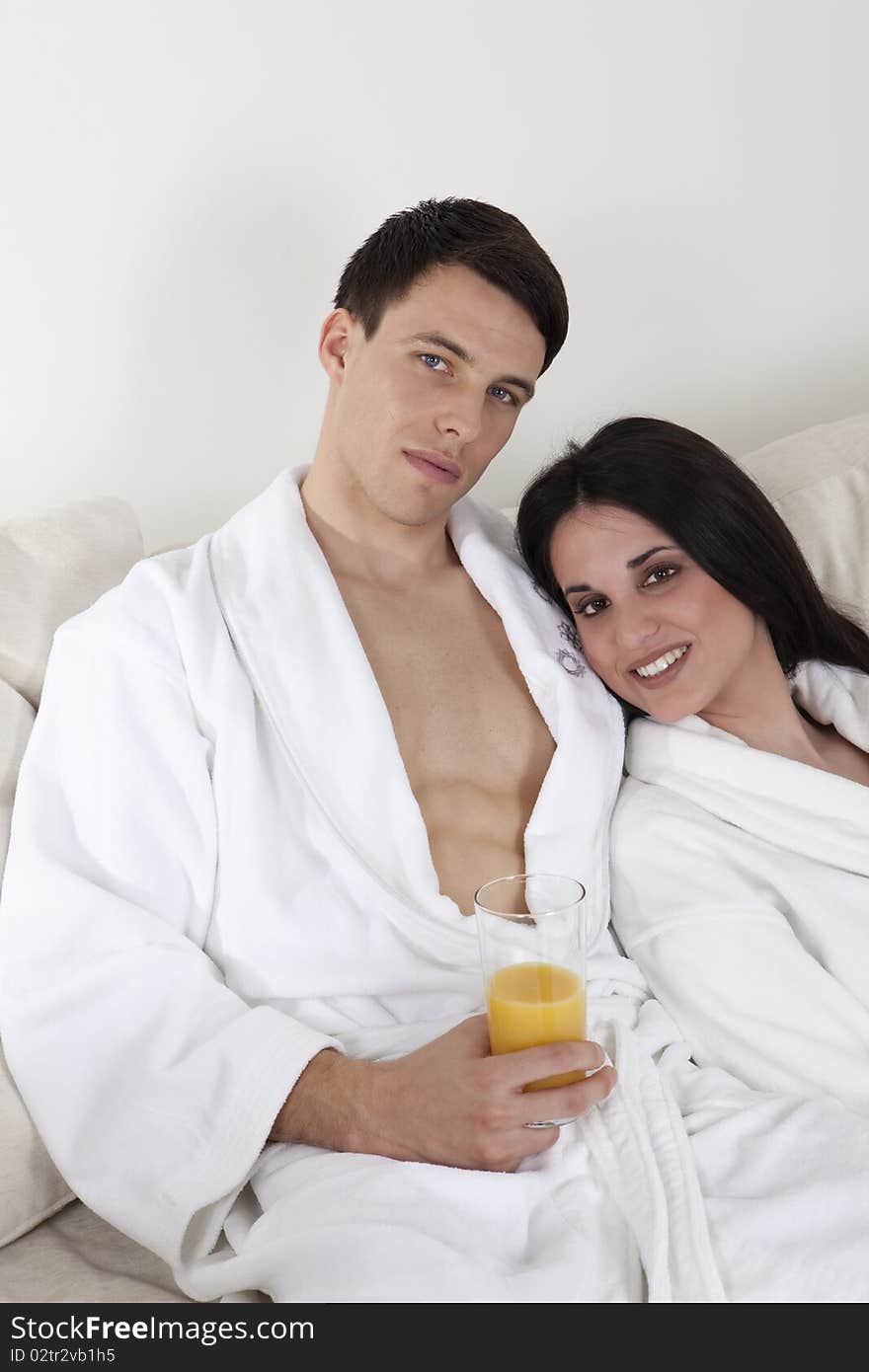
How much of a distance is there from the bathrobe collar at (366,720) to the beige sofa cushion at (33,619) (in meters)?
0.19

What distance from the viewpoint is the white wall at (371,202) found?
83.4 inches

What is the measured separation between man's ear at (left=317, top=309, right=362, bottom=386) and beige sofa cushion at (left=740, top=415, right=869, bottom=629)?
2.21 feet

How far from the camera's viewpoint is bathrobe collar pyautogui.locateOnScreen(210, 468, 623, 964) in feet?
5.16

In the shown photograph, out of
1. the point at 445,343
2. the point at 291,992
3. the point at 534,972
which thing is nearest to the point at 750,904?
the point at 534,972

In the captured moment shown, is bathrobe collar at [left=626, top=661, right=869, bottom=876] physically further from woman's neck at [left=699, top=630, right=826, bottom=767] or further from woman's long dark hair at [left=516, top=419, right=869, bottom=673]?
woman's long dark hair at [left=516, top=419, right=869, bottom=673]

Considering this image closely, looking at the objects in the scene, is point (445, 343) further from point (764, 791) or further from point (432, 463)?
point (764, 791)

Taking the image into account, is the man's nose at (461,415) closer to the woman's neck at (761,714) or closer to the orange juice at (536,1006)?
the woman's neck at (761,714)

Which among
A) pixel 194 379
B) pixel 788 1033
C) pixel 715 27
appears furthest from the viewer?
pixel 715 27

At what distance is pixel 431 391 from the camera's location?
1.81 meters

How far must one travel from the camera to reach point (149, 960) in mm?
1418

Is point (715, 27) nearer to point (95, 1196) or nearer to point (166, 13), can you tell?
point (166, 13)
